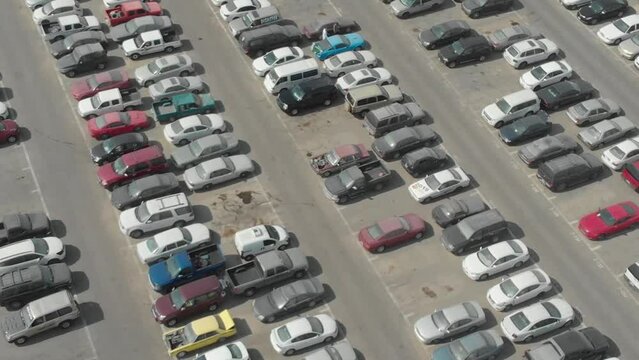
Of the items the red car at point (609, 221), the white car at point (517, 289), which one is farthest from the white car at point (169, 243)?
the red car at point (609, 221)

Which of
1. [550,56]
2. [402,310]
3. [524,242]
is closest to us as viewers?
[402,310]

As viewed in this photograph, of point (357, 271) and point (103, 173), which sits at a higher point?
point (103, 173)

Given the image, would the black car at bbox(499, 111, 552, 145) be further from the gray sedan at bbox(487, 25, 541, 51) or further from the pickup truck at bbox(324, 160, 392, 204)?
the pickup truck at bbox(324, 160, 392, 204)

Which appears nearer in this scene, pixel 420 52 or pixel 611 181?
pixel 611 181

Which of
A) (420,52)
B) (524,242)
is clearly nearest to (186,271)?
(524,242)

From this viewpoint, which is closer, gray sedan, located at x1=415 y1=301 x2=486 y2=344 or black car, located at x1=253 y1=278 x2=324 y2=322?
gray sedan, located at x1=415 y1=301 x2=486 y2=344

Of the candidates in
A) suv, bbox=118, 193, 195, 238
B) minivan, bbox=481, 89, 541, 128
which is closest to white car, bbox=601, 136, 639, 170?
minivan, bbox=481, 89, 541, 128

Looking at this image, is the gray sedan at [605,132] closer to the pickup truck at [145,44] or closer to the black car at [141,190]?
the black car at [141,190]

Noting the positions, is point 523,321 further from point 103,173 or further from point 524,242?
point 103,173
